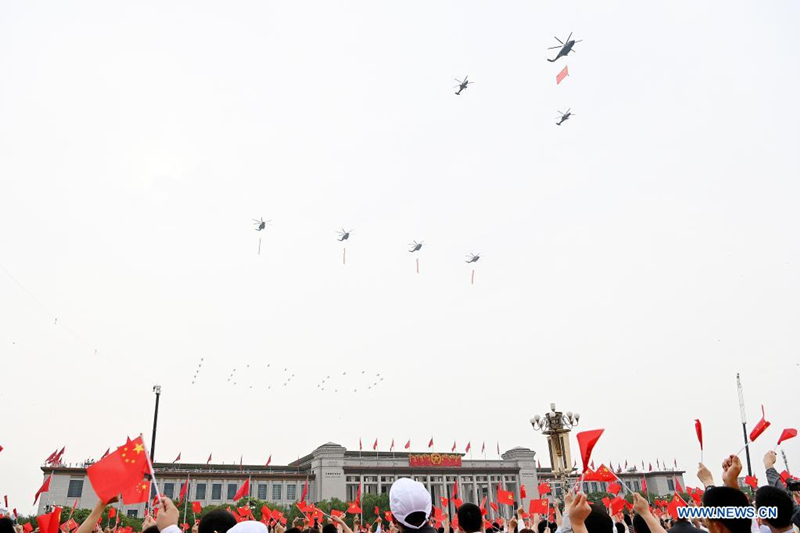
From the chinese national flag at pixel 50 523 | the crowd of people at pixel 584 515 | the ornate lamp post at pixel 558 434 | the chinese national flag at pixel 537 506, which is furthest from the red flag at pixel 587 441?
the ornate lamp post at pixel 558 434

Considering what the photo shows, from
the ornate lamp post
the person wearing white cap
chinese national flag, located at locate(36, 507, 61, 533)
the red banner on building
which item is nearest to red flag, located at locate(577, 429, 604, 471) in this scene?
the person wearing white cap

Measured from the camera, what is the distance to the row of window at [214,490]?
62.9 metres

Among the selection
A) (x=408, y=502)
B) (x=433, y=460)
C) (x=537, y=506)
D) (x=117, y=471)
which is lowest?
(x=537, y=506)

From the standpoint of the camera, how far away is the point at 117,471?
16.6ft

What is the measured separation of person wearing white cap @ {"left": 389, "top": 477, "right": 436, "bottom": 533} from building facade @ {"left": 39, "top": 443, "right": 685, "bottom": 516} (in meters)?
64.1

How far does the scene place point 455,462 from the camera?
79.4 metres

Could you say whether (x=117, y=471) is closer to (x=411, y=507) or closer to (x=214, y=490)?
(x=411, y=507)

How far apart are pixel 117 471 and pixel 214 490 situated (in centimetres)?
7086

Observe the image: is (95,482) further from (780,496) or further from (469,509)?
(780,496)

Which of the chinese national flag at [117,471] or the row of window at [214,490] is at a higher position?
the chinese national flag at [117,471]

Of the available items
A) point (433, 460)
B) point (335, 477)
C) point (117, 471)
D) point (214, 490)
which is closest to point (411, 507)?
point (117, 471)

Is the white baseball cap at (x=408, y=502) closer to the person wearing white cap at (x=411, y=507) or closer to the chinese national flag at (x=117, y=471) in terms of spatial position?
the person wearing white cap at (x=411, y=507)

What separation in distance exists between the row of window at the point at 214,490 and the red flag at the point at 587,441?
68.9 m

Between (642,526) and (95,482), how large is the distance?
4.59 m
